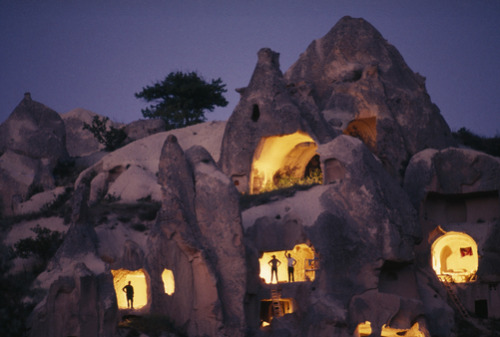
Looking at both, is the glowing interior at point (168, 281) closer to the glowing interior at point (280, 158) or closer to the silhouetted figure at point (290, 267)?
the silhouetted figure at point (290, 267)

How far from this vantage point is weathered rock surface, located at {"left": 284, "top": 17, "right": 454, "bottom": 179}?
33625 millimetres

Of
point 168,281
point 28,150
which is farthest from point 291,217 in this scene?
point 28,150

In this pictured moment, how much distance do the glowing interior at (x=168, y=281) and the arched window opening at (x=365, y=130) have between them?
15950mm

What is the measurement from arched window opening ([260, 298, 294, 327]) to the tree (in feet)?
74.3

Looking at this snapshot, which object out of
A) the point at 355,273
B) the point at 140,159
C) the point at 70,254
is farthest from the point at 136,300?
the point at 140,159

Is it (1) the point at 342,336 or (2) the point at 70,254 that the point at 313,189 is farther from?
(2) the point at 70,254

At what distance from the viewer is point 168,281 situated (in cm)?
2134

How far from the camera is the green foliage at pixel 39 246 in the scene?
2550 centimetres

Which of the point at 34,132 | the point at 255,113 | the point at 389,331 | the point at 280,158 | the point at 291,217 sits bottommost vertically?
the point at 389,331

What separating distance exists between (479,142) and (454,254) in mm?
12262

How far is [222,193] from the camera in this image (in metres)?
21.6

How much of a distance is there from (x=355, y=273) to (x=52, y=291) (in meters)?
10.3

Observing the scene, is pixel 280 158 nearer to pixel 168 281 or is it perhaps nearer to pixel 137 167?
pixel 137 167

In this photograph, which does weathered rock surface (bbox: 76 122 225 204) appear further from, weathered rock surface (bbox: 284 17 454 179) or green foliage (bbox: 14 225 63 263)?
weathered rock surface (bbox: 284 17 454 179)
